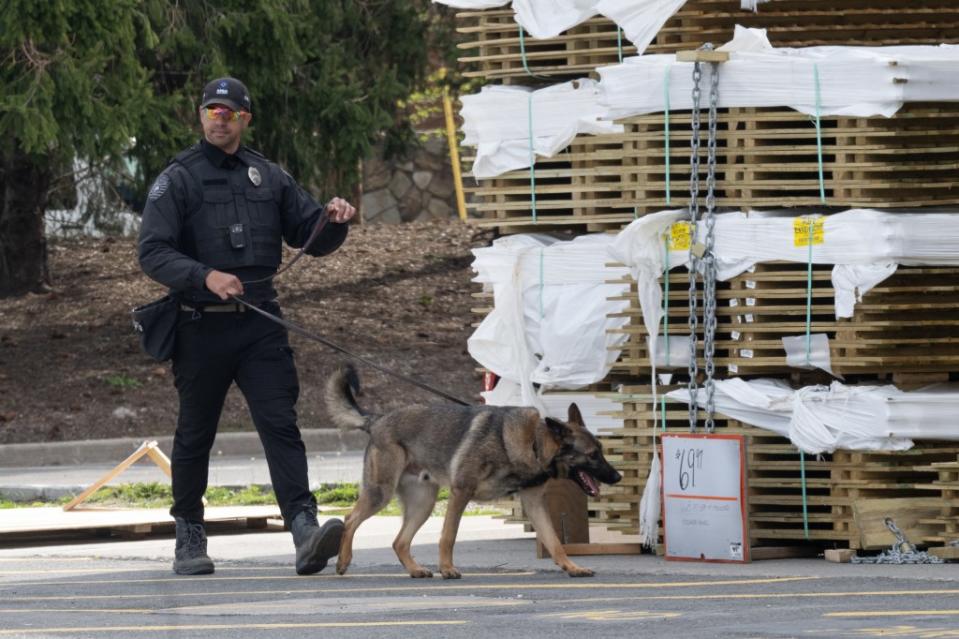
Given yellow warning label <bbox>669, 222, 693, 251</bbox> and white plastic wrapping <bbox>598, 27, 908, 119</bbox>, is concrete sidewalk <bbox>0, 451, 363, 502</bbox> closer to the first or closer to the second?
yellow warning label <bbox>669, 222, 693, 251</bbox>

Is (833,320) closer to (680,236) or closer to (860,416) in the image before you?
(860,416)

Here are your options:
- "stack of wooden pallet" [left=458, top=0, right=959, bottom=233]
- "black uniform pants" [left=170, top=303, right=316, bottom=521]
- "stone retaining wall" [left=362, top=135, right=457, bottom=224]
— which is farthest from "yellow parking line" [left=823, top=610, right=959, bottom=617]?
"stone retaining wall" [left=362, top=135, right=457, bottom=224]

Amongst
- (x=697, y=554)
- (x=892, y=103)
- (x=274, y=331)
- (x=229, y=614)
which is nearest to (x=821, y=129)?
(x=892, y=103)

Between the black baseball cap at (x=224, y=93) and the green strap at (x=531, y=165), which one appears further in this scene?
the green strap at (x=531, y=165)

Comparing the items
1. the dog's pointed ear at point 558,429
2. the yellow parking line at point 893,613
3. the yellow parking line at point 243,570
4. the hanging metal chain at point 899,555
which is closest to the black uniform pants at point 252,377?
the yellow parking line at point 243,570

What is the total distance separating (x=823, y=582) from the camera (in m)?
8.99

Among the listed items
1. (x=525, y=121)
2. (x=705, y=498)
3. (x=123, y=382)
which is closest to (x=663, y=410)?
(x=705, y=498)

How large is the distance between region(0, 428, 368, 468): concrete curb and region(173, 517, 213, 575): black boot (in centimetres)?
764

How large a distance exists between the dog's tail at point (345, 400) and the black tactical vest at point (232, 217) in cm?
64

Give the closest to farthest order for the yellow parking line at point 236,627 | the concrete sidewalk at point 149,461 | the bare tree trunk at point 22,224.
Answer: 1. the yellow parking line at point 236,627
2. the concrete sidewalk at point 149,461
3. the bare tree trunk at point 22,224

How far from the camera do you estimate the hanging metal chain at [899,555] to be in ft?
32.0

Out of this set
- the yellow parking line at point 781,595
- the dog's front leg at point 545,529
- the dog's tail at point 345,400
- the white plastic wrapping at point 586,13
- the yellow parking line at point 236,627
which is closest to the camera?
the yellow parking line at point 236,627

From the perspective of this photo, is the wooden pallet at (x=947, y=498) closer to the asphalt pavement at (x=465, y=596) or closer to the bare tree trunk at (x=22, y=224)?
the asphalt pavement at (x=465, y=596)

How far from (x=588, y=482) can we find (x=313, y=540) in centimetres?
134
